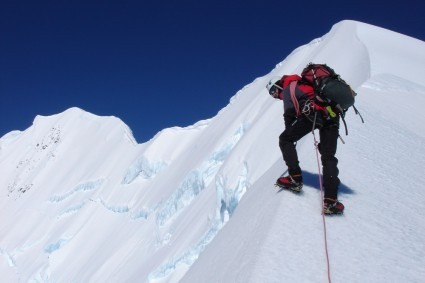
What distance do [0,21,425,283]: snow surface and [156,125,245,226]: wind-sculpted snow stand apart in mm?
49

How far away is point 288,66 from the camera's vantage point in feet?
56.0

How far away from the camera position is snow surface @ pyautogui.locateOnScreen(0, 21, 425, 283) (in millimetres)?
3295

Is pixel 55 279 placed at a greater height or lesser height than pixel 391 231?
greater

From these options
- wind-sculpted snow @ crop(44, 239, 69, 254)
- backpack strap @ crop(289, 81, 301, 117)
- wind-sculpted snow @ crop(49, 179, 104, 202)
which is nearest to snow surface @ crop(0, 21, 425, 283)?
wind-sculpted snow @ crop(44, 239, 69, 254)

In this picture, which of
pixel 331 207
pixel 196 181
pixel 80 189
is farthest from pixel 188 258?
pixel 80 189

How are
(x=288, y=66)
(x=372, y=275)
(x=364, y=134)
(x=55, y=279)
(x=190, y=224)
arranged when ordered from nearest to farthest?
(x=372, y=275) < (x=364, y=134) < (x=190, y=224) < (x=288, y=66) < (x=55, y=279)

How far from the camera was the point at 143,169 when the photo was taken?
28.4 meters

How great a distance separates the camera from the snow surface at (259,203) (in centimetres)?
329

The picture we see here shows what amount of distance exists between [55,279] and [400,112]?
25850mm

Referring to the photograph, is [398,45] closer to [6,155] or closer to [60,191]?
[60,191]

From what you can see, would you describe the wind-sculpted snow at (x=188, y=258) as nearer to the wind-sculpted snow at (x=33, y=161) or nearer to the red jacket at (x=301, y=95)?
the red jacket at (x=301, y=95)

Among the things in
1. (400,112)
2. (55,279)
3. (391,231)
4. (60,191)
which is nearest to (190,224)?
(400,112)

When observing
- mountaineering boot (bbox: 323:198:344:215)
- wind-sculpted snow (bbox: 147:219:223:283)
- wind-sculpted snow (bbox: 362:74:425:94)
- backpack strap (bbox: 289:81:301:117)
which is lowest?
mountaineering boot (bbox: 323:198:344:215)

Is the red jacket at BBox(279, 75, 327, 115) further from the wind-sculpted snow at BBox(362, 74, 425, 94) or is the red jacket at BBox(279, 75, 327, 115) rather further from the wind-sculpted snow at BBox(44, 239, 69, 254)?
the wind-sculpted snow at BBox(44, 239, 69, 254)
